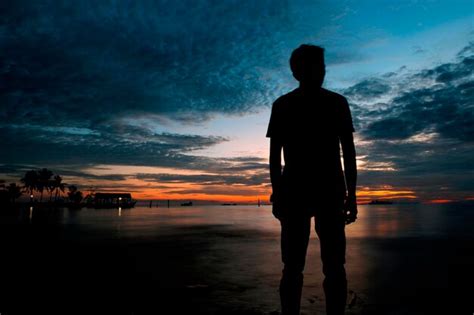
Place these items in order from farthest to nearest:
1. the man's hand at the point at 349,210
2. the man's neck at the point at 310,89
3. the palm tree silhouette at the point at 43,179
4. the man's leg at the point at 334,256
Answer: the palm tree silhouette at the point at 43,179 < the man's neck at the point at 310,89 < the man's hand at the point at 349,210 < the man's leg at the point at 334,256

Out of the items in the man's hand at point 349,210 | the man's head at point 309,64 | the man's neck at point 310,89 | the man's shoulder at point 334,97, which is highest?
the man's head at point 309,64

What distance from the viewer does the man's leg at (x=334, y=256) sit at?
2.65 m

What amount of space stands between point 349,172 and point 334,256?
28.5 inches

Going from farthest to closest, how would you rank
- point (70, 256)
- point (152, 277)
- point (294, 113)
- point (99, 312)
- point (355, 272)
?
point (70, 256), point (355, 272), point (152, 277), point (99, 312), point (294, 113)

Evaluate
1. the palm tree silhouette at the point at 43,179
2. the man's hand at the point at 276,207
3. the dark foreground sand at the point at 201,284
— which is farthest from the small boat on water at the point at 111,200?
the man's hand at the point at 276,207

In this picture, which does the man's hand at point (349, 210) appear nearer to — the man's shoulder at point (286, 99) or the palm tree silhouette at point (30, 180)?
the man's shoulder at point (286, 99)

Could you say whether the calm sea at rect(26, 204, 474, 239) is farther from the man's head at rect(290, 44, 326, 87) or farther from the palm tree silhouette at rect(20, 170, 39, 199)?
the palm tree silhouette at rect(20, 170, 39, 199)

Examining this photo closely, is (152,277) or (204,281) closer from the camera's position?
(204,281)

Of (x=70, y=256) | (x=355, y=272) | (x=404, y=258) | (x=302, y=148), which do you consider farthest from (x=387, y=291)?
(x=70, y=256)

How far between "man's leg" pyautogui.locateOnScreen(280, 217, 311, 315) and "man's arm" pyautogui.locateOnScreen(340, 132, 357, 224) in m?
0.37

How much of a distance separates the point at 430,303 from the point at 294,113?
3.97m

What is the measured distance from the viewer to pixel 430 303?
4.81 meters

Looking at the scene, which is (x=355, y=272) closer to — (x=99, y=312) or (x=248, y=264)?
(x=248, y=264)

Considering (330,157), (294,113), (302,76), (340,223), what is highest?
(302,76)
